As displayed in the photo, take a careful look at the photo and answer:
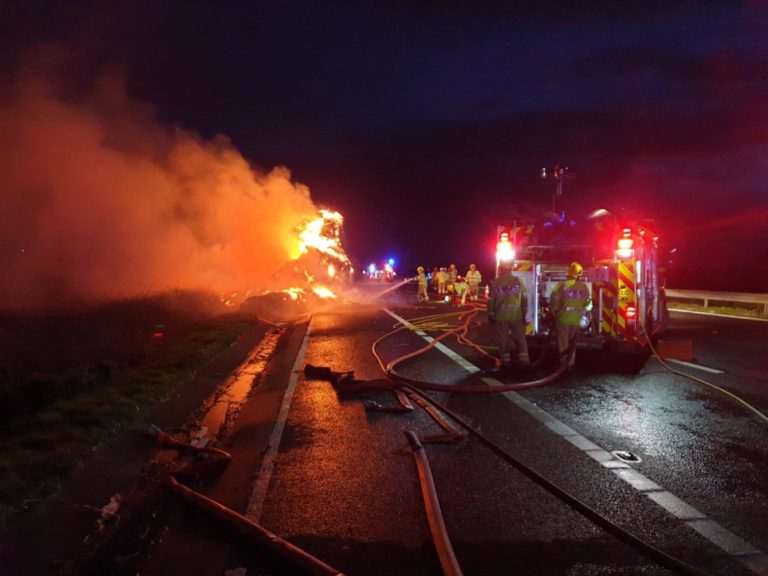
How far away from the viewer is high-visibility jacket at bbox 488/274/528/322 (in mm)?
9414

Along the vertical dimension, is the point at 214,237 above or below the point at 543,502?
above

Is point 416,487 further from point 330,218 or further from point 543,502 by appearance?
point 330,218

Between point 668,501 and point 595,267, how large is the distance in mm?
6260

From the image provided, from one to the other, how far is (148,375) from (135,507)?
4334mm

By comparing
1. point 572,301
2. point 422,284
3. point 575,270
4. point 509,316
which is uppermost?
point 422,284

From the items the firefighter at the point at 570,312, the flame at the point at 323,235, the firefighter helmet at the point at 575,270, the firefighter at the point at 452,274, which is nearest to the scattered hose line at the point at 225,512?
the firefighter at the point at 570,312

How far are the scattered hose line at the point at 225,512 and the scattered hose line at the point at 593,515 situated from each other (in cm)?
178

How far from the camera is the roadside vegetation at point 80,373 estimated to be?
482 cm

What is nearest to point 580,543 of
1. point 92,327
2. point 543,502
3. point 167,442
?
point 543,502

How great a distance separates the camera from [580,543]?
141 inches

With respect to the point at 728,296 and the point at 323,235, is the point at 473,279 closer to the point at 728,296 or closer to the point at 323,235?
the point at 323,235

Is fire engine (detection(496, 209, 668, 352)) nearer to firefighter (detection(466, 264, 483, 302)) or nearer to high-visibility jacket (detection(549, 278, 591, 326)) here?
high-visibility jacket (detection(549, 278, 591, 326))

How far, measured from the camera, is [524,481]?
4617 millimetres

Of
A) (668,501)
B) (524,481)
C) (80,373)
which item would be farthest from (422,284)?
(668,501)
